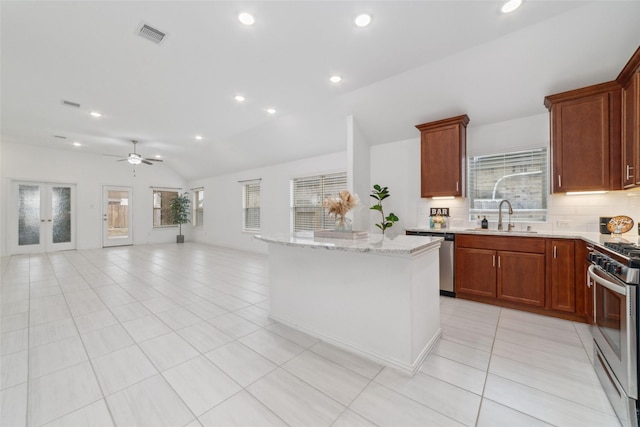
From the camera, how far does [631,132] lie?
250 cm

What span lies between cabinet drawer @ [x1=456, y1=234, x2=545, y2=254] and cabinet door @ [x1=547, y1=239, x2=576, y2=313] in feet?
0.38

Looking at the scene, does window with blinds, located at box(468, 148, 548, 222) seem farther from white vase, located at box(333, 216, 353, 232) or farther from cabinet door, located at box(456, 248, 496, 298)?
white vase, located at box(333, 216, 353, 232)

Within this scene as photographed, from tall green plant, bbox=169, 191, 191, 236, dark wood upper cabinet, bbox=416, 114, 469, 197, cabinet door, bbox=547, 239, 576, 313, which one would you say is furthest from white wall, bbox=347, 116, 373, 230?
tall green plant, bbox=169, 191, 191, 236

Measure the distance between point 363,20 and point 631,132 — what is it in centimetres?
282

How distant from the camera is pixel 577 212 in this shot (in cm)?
318

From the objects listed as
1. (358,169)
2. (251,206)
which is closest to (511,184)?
(358,169)

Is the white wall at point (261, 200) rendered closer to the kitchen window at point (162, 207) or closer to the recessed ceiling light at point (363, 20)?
the kitchen window at point (162, 207)

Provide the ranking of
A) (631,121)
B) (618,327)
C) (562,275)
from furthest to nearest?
(562,275)
(631,121)
(618,327)

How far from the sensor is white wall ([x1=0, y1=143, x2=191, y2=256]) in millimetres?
6645

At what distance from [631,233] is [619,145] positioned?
98cm

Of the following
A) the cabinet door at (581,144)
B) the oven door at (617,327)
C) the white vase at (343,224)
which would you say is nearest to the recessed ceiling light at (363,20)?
the white vase at (343,224)

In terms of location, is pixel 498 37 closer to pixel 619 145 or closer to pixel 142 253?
pixel 619 145

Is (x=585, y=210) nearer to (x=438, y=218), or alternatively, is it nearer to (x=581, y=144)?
(x=581, y=144)

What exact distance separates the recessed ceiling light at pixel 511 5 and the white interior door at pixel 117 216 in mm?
10342
